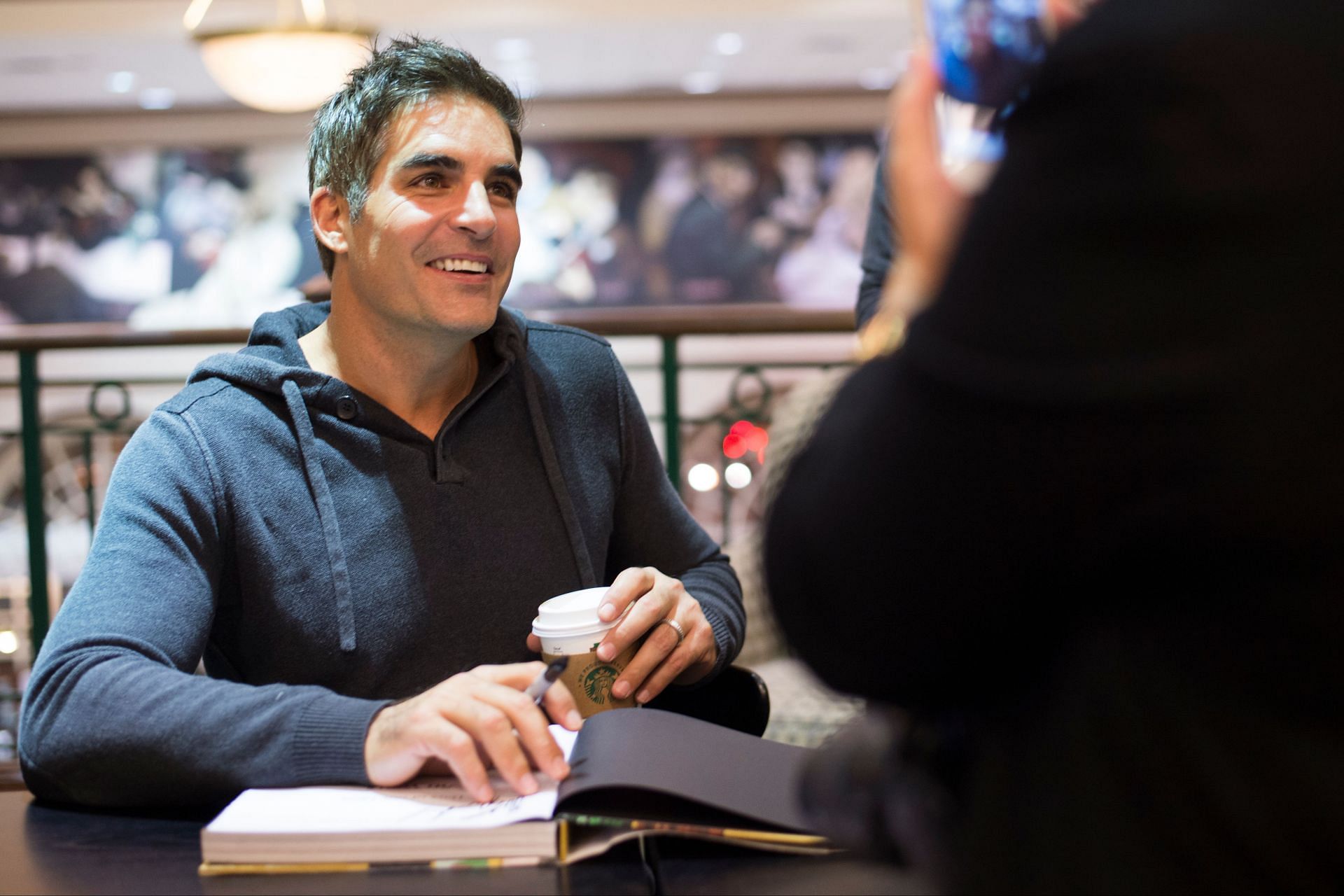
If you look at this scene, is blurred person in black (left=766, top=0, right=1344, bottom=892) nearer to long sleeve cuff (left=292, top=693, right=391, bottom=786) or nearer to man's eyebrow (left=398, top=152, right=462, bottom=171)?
long sleeve cuff (left=292, top=693, right=391, bottom=786)

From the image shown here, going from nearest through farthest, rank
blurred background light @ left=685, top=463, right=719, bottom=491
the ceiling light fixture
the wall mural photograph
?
the ceiling light fixture < blurred background light @ left=685, top=463, right=719, bottom=491 < the wall mural photograph

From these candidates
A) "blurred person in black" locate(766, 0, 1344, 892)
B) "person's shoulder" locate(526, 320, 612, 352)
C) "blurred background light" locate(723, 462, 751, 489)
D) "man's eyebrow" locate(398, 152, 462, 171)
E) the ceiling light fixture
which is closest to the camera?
"blurred person in black" locate(766, 0, 1344, 892)

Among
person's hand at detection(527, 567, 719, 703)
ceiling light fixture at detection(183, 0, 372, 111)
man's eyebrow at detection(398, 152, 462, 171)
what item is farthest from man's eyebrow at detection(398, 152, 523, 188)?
ceiling light fixture at detection(183, 0, 372, 111)

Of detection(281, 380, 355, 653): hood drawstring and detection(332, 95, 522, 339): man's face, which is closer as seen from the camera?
detection(281, 380, 355, 653): hood drawstring

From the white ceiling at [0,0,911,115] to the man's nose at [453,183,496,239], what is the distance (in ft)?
18.5

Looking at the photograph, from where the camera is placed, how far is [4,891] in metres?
0.81

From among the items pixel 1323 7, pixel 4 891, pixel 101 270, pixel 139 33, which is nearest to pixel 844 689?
pixel 1323 7

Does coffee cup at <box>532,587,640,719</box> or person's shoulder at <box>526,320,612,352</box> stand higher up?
person's shoulder at <box>526,320,612,352</box>

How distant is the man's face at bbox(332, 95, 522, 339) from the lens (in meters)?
1.38

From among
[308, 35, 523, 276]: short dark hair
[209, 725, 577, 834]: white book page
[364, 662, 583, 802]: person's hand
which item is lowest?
[209, 725, 577, 834]: white book page

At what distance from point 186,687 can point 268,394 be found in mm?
435

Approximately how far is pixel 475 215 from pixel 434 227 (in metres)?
0.05

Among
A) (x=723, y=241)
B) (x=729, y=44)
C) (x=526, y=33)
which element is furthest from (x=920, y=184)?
(x=723, y=241)

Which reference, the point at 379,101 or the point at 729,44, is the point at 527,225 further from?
the point at 379,101
